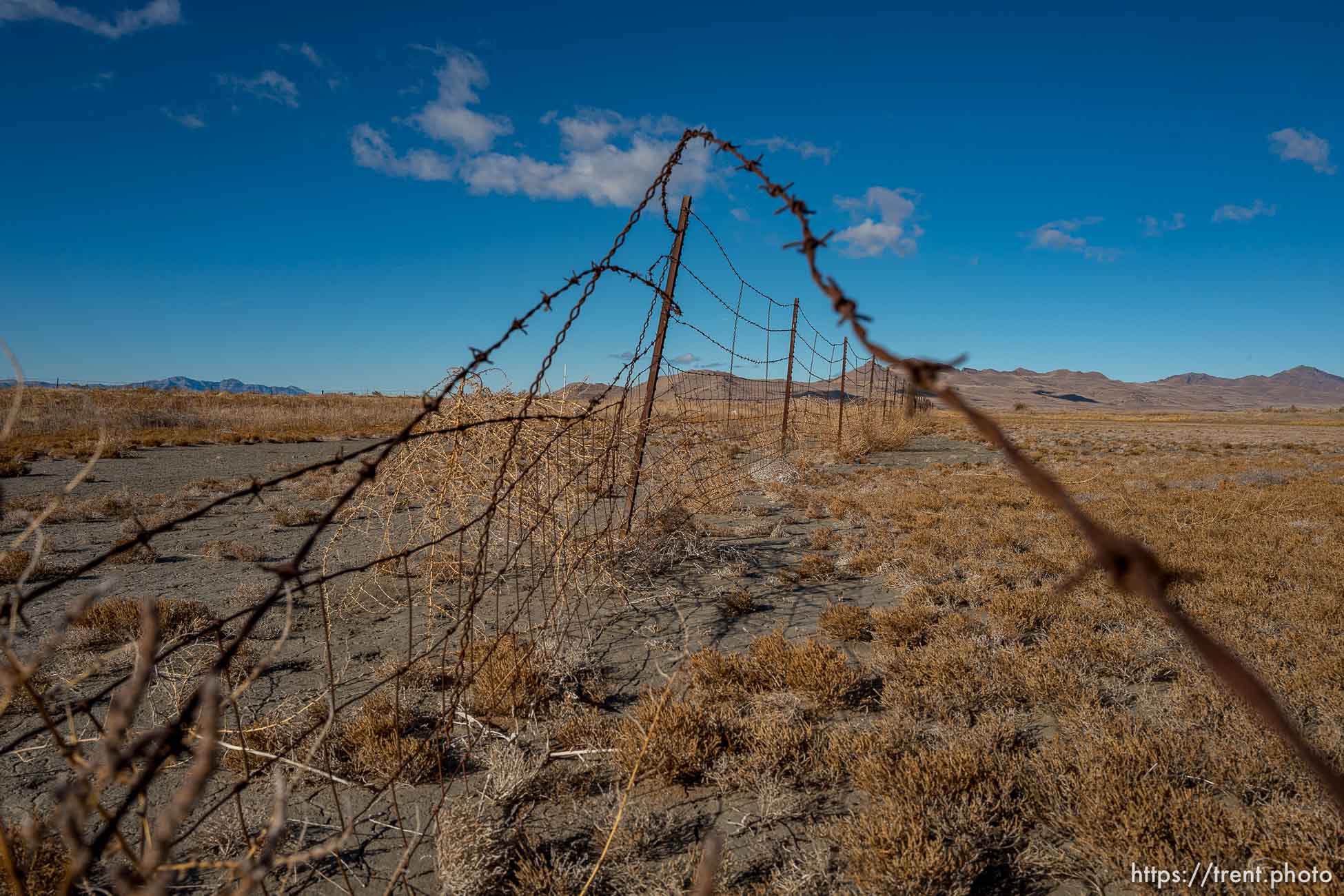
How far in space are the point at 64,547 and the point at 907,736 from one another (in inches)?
328

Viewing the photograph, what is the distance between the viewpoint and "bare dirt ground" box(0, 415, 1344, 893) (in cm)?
213

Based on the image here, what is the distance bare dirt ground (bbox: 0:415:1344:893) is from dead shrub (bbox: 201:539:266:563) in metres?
0.04

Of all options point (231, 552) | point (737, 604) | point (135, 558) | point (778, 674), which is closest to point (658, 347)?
point (737, 604)

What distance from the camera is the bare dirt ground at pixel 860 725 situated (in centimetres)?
213

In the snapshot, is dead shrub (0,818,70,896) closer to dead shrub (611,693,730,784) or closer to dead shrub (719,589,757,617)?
dead shrub (611,693,730,784)

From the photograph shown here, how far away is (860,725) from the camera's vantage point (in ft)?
9.78

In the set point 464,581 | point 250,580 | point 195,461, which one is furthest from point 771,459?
point 195,461

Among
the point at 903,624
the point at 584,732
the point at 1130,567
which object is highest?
the point at 1130,567

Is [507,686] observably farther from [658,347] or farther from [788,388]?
[788,388]

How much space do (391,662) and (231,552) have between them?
3.78m

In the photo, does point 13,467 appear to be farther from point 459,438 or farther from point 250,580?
point 459,438

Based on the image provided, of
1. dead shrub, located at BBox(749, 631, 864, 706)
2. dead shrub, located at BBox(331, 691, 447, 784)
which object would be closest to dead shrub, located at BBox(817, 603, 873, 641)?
dead shrub, located at BBox(749, 631, 864, 706)

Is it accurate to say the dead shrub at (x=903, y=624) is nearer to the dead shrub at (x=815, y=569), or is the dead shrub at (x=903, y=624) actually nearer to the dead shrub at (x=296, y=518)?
the dead shrub at (x=815, y=569)

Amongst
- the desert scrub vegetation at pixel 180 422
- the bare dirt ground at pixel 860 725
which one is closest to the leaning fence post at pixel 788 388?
the bare dirt ground at pixel 860 725
